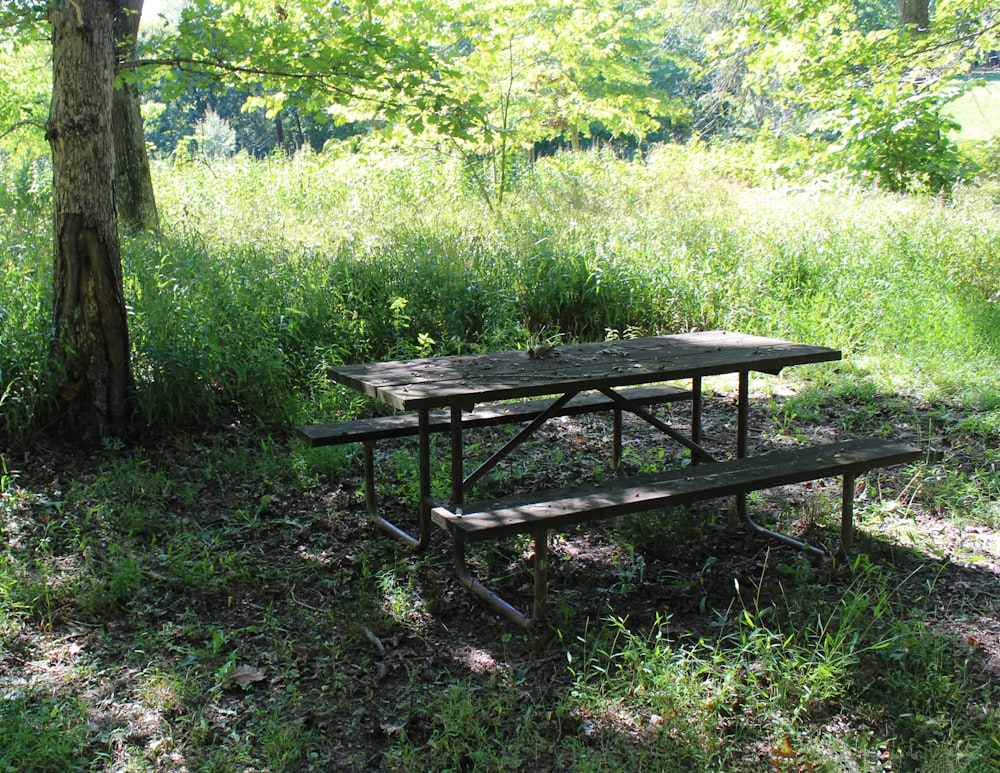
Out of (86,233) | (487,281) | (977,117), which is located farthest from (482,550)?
(977,117)

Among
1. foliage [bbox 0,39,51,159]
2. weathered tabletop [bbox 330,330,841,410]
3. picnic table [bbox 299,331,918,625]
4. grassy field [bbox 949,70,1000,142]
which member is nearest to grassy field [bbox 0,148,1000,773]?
picnic table [bbox 299,331,918,625]

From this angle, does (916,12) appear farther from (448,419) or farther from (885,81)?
(448,419)

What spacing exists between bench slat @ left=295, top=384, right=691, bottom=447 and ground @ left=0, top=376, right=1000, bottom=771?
0.43 m

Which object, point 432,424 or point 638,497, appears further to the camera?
point 432,424

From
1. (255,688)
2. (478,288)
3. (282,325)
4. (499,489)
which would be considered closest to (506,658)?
(255,688)

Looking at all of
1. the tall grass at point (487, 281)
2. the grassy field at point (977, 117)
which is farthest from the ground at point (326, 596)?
the grassy field at point (977, 117)

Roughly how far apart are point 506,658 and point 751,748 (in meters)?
0.91

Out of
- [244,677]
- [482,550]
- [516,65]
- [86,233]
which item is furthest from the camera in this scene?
[516,65]

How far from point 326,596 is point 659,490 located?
1.42 m

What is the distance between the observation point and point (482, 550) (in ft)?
13.1

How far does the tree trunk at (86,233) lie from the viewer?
4.62 meters

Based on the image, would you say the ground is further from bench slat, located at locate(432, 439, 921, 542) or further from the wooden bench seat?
bench slat, located at locate(432, 439, 921, 542)

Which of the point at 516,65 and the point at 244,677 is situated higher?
the point at 516,65

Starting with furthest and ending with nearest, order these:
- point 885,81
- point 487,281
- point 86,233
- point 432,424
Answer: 1. point 885,81
2. point 487,281
3. point 86,233
4. point 432,424
